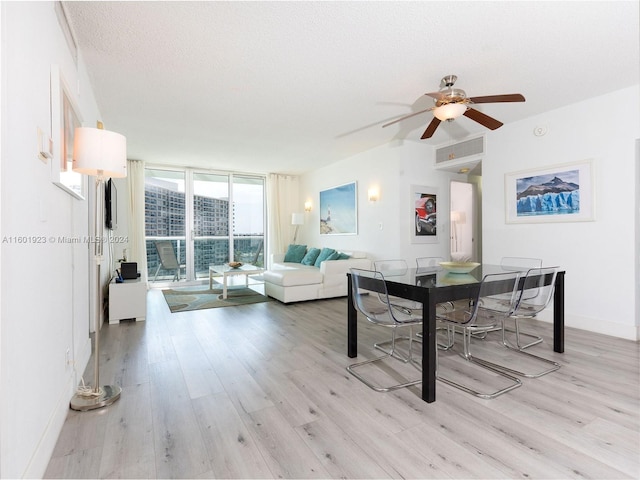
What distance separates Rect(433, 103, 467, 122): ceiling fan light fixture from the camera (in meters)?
2.66

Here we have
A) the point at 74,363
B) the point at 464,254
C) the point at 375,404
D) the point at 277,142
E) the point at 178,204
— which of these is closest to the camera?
the point at 375,404

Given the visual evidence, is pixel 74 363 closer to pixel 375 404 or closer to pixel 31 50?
pixel 31 50

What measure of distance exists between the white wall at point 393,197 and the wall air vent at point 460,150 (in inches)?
7.2

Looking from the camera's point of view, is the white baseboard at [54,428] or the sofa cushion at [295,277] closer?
the white baseboard at [54,428]

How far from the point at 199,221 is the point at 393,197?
175 inches

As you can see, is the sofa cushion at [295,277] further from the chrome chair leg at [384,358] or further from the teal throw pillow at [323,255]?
the chrome chair leg at [384,358]

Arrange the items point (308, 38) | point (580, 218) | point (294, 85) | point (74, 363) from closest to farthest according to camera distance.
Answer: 1. point (74, 363)
2. point (308, 38)
3. point (294, 85)
4. point (580, 218)

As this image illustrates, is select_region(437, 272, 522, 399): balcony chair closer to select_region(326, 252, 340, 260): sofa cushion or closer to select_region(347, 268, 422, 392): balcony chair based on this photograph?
select_region(347, 268, 422, 392): balcony chair

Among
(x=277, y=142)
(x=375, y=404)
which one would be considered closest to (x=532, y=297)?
(x=375, y=404)

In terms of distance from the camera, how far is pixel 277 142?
5.18 meters

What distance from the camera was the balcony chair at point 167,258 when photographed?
22.6 ft

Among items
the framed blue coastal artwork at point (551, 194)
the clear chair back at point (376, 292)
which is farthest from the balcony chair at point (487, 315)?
the framed blue coastal artwork at point (551, 194)

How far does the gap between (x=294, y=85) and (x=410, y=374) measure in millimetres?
2813

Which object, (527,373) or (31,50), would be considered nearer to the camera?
(31,50)
